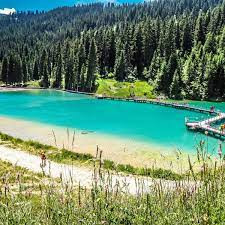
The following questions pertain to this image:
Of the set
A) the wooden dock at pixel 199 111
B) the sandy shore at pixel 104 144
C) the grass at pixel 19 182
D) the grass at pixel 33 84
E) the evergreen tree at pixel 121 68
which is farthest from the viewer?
the grass at pixel 33 84

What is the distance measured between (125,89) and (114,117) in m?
44.4

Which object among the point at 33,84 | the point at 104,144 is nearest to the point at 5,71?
the point at 33,84

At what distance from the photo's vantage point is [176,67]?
112 metres

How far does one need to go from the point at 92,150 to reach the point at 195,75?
71.4 m

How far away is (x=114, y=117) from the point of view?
235 ft

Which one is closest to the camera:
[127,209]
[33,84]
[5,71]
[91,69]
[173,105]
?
[127,209]

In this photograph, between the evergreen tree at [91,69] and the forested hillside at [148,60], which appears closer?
the forested hillside at [148,60]

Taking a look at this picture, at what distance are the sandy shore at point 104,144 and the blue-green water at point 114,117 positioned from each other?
2.90m

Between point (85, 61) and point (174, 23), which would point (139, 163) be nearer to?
point (85, 61)

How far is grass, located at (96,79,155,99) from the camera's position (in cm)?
11125

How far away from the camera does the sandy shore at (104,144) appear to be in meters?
36.7

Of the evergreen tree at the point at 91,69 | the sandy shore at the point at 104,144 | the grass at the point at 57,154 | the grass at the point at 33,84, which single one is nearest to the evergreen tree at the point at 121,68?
the evergreen tree at the point at 91,69

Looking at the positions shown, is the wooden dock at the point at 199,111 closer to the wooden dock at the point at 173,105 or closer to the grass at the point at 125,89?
the wooden dock at the point at 173,105

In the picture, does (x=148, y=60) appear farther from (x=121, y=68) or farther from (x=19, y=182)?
(x=19, y=182)
